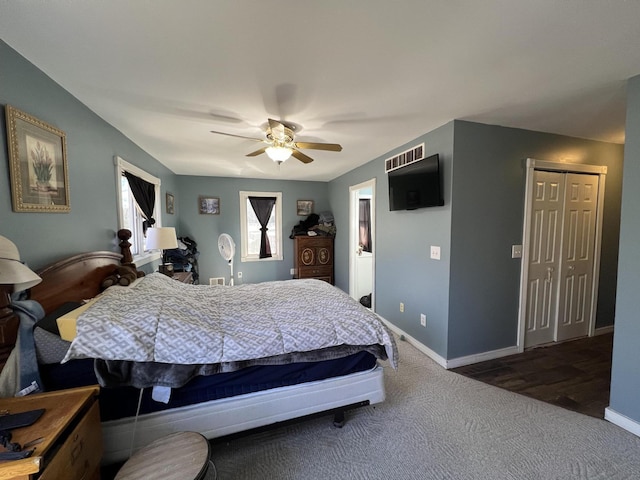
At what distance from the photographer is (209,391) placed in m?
1.52

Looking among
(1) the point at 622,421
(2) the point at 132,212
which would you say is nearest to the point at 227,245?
(2) the point at 132,212

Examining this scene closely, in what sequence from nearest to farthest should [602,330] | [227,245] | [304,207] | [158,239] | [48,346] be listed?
[48,346]
[158,239]
[602,330]
[227,245]
[304,207]

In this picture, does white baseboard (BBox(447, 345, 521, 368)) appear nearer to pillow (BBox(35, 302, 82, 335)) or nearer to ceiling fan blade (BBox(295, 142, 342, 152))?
ceiling fan blade (BBox(295, 142, 342, 152))

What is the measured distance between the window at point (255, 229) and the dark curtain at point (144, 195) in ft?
5.78

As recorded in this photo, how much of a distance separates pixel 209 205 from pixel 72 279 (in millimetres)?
3272

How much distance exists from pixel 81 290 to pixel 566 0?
314cm

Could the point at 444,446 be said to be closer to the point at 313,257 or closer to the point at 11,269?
the point at 11,269

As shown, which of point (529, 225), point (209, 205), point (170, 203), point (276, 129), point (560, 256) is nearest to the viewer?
point (276, 129)

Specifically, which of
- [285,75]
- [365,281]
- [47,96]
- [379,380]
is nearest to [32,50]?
[47,96]

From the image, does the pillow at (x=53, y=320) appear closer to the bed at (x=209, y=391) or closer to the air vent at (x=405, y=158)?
the bed at (x=209, y=391)

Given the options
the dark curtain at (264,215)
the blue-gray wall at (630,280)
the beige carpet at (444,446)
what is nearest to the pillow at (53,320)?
the beige carpet at (444,446)

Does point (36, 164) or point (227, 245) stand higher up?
point (36, 164)

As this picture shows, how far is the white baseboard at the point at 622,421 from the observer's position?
5.59 feet

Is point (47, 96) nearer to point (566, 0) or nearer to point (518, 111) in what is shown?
point (566, 0)
